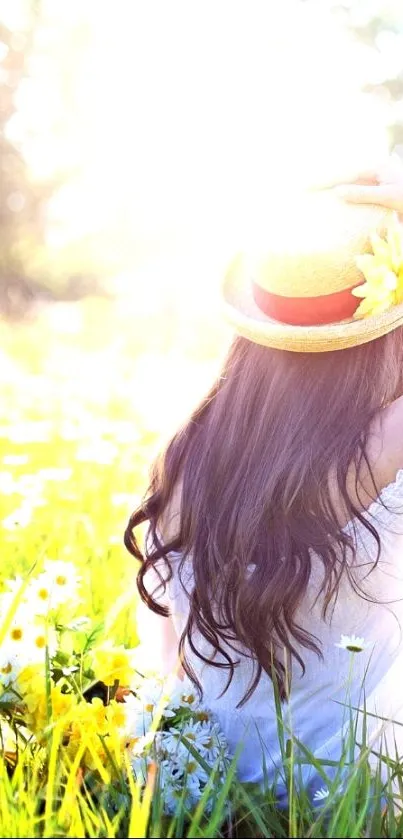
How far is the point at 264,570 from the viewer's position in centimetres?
174

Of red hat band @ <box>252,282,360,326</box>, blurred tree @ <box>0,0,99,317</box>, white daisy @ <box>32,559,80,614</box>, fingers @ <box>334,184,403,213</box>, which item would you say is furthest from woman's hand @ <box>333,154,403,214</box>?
blurred tree @ <box>0,0,99,317</box>

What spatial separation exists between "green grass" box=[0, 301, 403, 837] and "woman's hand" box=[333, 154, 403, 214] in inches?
16.0

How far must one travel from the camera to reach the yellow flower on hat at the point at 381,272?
5.28 feet

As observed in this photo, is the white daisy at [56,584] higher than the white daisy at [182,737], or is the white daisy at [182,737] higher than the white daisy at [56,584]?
the white daisy at [56,584]

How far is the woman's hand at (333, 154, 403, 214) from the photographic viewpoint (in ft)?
5.33

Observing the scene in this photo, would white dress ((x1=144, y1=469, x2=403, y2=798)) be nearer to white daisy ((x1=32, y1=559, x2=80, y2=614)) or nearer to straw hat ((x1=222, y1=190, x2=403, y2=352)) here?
white daisy ((x1=32, y1=559, x2=80, y2=614))

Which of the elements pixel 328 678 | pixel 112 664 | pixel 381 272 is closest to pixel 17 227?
pixel 112 664

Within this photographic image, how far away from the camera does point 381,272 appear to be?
1.60 m

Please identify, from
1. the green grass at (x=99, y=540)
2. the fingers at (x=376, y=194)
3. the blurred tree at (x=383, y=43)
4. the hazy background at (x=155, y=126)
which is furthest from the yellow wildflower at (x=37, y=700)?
the blurred tree at (x=383, y=43)

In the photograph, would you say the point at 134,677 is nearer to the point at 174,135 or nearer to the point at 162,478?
the point at 162,478

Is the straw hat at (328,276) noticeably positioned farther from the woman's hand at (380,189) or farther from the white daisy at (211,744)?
the white daisy at (211,744)

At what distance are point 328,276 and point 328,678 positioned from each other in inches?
28.2

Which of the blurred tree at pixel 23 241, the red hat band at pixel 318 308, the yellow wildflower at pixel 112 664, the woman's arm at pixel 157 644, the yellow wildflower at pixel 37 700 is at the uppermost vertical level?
the blurred tree at pixel 23 241

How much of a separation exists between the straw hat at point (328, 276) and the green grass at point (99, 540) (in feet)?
0.78
